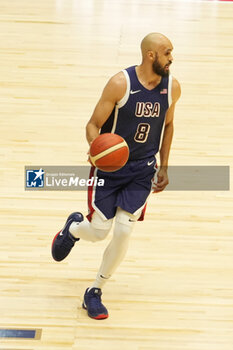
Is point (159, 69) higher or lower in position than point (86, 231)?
higher

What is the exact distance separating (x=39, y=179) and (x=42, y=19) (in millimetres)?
4383

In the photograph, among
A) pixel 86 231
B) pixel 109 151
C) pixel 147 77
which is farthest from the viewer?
pixel 86 231

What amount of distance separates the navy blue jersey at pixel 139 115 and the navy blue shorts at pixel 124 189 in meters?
0.07

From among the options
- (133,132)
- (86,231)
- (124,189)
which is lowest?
(86,231)

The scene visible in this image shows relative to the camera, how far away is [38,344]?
469cm

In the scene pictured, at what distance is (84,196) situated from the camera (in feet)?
21.7

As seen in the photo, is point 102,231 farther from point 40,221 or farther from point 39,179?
point 39,179

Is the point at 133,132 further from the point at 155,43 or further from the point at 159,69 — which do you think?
the point at 155,43

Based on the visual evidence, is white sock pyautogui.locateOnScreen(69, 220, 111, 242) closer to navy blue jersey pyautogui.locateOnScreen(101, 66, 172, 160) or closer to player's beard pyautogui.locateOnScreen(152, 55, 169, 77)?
navy blue jersey pyautogui.locateOnScreen(101, 66, 172, 160)

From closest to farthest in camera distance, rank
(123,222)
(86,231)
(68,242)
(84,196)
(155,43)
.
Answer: (155,43) → (123,222) → (86,231) → (68,242) → (84,196)

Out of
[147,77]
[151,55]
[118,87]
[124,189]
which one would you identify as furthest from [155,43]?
[124,189]

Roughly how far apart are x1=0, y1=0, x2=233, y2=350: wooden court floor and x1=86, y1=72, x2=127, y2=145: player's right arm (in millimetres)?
1286

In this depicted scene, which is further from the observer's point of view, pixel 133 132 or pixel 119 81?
pixel 133 132

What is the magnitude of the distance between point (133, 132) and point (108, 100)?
26cm
